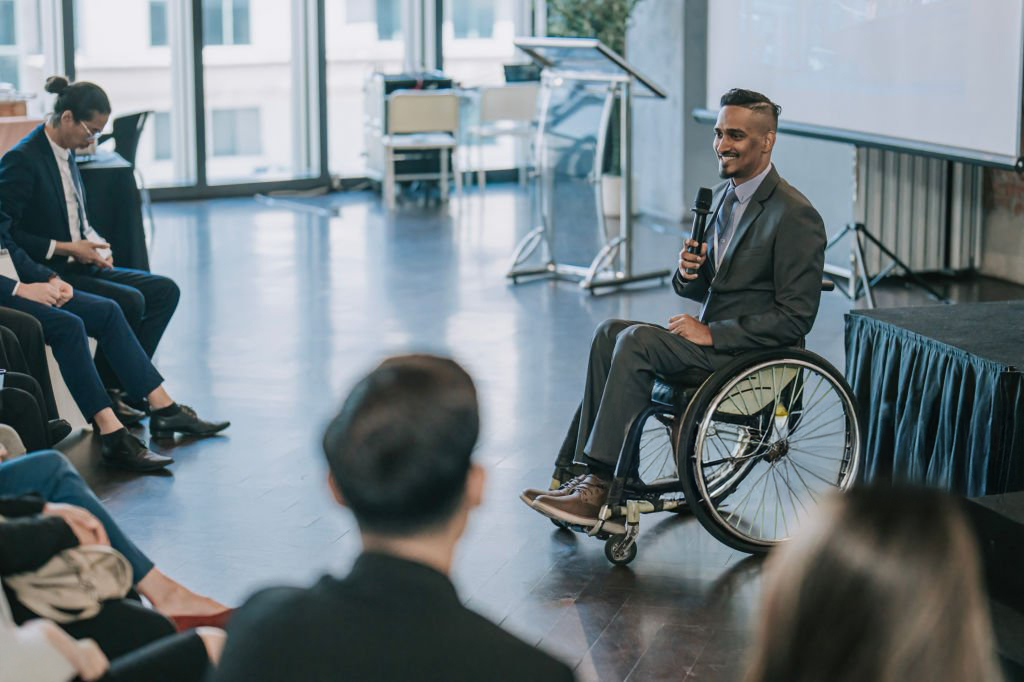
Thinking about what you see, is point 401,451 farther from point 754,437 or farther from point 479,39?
point 479,39

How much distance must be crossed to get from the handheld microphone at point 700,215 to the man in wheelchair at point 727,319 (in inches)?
0.7

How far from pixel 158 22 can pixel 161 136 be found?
926 millimetres

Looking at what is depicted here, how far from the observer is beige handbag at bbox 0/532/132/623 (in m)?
2.36

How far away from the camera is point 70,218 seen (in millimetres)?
5148

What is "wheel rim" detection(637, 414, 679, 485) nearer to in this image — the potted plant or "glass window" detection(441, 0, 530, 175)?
the potted plant

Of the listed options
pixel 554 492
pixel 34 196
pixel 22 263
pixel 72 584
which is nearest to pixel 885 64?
pixel 554 492

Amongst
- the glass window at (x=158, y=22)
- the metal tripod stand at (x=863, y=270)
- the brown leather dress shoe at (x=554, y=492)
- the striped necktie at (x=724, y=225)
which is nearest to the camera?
the brown leather dress shoe at (x=554, y=492)

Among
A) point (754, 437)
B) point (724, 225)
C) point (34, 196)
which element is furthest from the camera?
point (34, 196)

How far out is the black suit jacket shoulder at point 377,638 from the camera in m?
1.48

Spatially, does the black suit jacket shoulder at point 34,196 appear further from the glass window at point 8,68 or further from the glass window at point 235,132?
the glass window at point 235,132

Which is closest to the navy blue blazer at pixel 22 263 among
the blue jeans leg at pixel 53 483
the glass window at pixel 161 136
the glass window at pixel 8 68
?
the blue jeans leg at pixel 53 483

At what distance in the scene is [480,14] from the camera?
41.7 ft

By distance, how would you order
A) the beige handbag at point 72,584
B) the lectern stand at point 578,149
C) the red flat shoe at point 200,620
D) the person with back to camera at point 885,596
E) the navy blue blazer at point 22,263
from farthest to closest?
the lectern stand at point 578,149, the navy blue blazer at point 22,263, the red flat shoe at point 200,620, the beige handbag at point 72,584, the person with back to camera at point 885,596

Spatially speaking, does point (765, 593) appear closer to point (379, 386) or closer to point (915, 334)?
point (379, 386)
